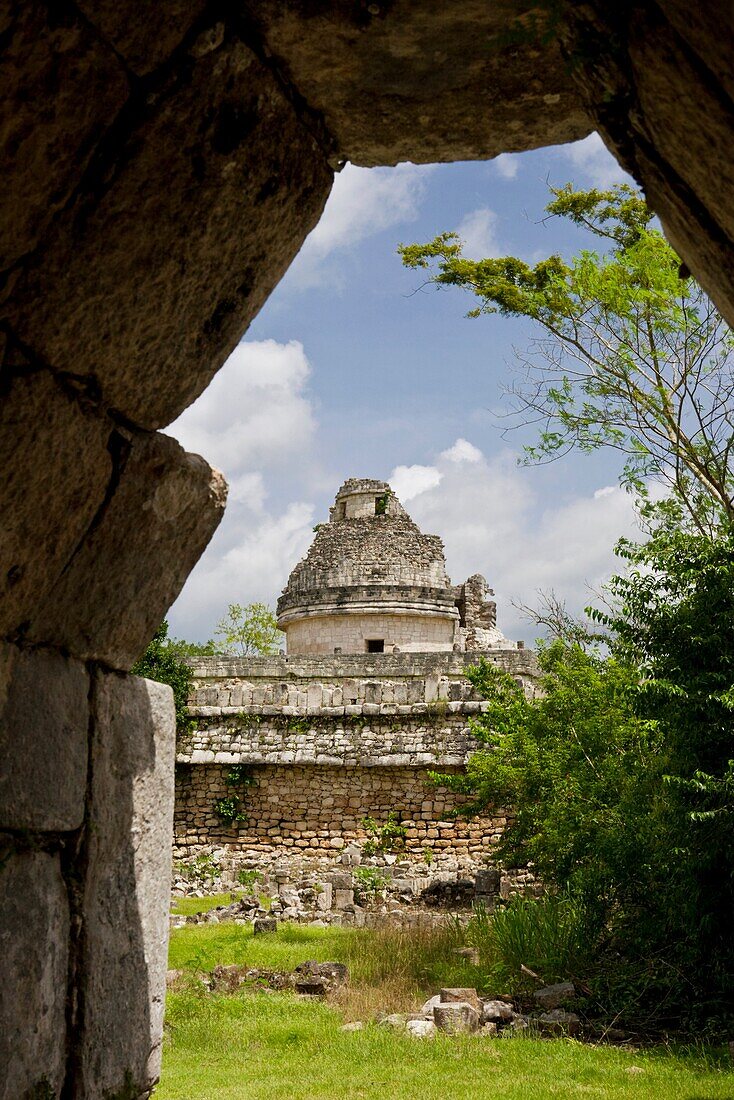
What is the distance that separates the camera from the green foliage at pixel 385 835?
15.8m

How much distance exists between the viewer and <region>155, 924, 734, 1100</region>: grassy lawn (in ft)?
19.7

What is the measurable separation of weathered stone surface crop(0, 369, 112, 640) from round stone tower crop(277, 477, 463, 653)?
76.6 ft

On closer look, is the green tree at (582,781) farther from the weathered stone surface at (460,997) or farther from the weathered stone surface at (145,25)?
the weathered stone surface at (145,25)

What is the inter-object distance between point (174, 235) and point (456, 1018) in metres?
6.66

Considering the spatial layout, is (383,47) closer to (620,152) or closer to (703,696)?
(620,152)

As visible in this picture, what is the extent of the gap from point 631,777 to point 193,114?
8.40 metres

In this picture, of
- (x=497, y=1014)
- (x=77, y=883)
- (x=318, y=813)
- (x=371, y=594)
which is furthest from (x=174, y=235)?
(x=371, y=594)

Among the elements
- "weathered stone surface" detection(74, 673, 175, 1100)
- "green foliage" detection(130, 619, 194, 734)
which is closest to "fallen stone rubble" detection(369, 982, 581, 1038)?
"weathered stone surface" detection(74, 673, 175, 1100)

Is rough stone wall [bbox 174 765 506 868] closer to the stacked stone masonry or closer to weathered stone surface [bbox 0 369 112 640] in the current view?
the stacked stone masonry

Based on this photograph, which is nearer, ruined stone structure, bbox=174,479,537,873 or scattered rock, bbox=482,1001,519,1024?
scattered rock, bbox=482,1001,519,1024

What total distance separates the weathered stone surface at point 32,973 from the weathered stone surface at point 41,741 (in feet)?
0.42

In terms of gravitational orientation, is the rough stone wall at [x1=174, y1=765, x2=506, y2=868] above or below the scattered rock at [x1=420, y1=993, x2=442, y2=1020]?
above

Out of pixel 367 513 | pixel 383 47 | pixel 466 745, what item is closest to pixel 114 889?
pixel 383 47

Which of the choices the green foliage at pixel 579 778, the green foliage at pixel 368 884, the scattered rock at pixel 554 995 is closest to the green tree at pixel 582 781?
the green foliage at pixel 579 778
